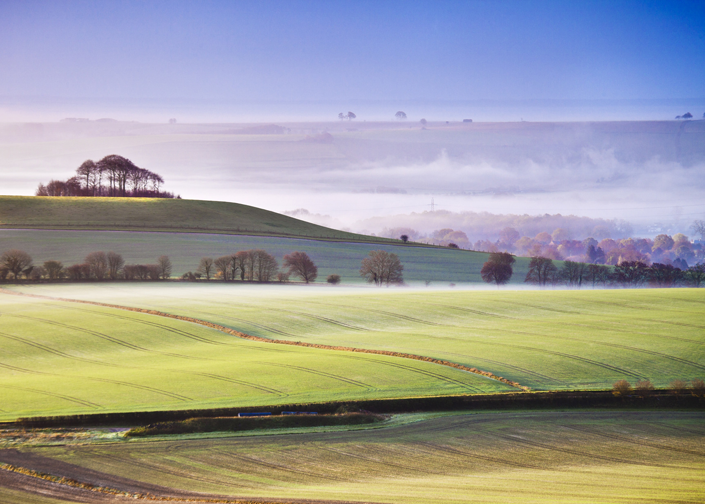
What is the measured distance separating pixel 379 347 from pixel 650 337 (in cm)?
1657

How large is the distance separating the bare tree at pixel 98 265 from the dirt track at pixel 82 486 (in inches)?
1768

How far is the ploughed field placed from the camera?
2431 cm

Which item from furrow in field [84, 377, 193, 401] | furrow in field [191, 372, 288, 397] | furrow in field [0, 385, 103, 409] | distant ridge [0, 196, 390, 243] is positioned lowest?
furrow in field [0, 385, 103, 409]

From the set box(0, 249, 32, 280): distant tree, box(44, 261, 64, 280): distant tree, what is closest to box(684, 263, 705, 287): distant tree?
box(44, 261, 64, 280): distant tree

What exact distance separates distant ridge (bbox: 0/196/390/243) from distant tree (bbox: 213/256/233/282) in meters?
26.7

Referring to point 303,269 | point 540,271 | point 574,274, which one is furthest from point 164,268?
point 574,274

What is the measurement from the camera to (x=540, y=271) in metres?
82.7

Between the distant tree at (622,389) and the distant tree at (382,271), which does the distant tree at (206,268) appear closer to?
the distant tree at (382,271)

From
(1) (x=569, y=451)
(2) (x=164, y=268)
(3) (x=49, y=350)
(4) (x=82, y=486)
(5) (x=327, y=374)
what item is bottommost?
(4) (x=82, y=486)

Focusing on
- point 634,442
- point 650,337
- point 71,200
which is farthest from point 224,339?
point 71,200

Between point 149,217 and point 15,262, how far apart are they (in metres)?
38.9

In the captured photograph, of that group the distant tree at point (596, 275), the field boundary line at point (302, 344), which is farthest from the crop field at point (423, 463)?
the distant tree at point (596, 275)

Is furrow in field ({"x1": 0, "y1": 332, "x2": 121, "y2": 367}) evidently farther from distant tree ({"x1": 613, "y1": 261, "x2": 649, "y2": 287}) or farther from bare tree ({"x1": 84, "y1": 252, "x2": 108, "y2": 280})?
distant tree ({"x1": 613, "y1": 261, "x2": 649, "y2": 287})

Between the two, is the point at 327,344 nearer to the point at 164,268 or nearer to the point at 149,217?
the point at 164,268
